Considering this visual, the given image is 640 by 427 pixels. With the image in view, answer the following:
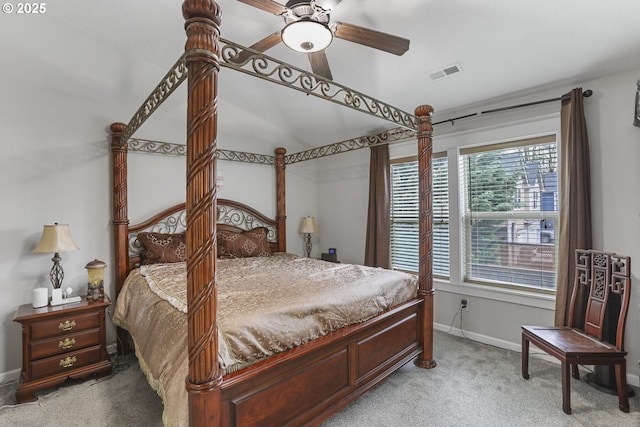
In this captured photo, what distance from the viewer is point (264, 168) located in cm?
449

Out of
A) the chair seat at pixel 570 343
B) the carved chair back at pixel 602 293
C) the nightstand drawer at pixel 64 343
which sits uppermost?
the carved chair back at pixel 602 293

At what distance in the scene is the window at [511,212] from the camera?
9.69 ft

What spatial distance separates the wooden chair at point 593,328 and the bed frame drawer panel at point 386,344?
0.90 m

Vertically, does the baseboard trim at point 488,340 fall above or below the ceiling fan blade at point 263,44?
below

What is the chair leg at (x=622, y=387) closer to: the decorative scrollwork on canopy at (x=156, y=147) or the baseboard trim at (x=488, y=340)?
the baseboard trim at (x=488, y=340)

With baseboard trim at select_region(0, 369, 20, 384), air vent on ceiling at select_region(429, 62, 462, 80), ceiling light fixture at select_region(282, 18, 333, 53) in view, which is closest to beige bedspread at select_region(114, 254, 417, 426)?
baseboard trim at select_region(0, 369, 20, 384)

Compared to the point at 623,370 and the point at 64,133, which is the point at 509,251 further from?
the point at 64,133

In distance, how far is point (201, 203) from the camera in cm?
131

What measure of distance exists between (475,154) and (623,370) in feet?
7.07

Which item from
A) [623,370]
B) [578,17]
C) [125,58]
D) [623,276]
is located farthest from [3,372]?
[578,17]

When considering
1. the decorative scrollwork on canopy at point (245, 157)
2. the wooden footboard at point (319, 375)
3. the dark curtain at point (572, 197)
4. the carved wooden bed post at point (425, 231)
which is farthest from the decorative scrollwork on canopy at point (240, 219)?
the dark curtain at point (572, 197)

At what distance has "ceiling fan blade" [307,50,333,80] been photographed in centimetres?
203

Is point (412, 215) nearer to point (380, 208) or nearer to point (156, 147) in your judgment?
point (380, 208)

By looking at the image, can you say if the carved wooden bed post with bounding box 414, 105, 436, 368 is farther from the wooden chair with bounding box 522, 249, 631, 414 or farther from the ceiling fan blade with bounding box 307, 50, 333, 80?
the ceiling fan blade with bounding box 307, 50, 333, 80
